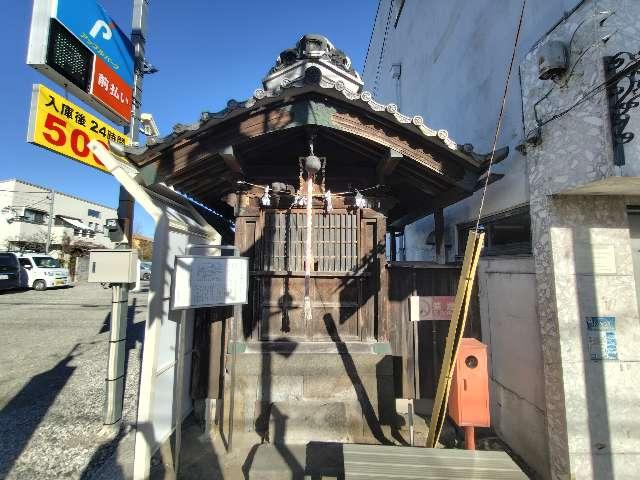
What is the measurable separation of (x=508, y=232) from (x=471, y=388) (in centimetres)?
300

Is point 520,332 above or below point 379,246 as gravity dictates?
below

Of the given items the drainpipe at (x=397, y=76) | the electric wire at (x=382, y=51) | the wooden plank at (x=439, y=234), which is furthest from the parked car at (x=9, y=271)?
the electric wire at (x=382, y=51)

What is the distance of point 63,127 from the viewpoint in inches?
191

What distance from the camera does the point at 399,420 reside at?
18.9ft

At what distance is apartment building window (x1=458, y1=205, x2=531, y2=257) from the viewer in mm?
5105

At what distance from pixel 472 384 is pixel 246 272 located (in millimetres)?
3880

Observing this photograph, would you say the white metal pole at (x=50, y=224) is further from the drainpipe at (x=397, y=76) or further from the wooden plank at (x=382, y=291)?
the wooden plank at (x=382, y=291)

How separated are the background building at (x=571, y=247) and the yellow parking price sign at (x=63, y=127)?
7281 millimetres

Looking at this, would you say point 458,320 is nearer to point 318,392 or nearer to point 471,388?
point 471,388

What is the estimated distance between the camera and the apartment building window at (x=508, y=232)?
5105 mm

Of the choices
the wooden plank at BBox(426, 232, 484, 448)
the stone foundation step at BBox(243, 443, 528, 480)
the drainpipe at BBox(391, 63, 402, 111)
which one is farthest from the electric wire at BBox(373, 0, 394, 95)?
the stone foundation step at BBox(243, 443, 528, 480)

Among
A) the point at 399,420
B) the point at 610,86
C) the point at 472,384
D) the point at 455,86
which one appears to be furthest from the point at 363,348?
the point at 455,86

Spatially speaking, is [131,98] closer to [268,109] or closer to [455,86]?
[268,109]

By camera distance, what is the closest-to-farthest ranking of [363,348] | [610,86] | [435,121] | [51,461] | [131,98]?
[610,86]
[51,461]
[363,348]
[131,98]
[435,121]
